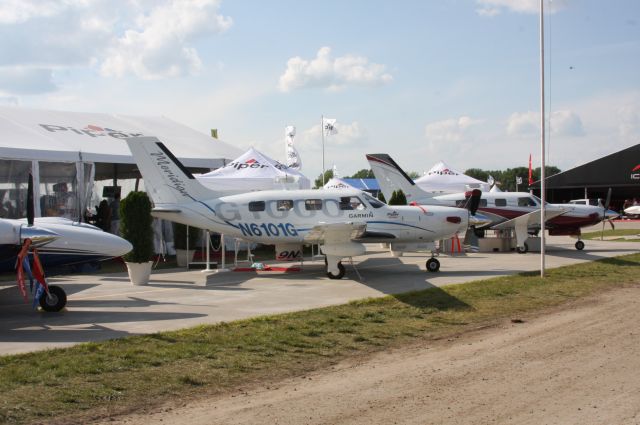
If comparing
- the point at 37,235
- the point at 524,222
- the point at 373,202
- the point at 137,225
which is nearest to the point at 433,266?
the point at 373,202

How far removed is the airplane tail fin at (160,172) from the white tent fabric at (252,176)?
3.72 meters

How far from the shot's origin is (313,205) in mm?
18328

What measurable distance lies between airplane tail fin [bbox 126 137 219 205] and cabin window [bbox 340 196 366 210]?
4064mm

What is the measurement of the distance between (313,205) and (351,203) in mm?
1020

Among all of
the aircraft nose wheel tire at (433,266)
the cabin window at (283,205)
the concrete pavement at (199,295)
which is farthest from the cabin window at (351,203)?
the aircraft nose wheel tire at (433,266)

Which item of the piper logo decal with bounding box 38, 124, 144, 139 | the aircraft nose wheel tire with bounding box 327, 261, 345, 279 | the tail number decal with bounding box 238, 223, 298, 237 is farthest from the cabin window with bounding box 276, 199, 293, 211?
the piper logo decal with bounding box 38, 124, 144, 139

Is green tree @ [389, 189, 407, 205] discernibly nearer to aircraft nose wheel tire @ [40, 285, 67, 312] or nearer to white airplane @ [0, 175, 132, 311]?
white airplane @ [0, 175, 132, 311]

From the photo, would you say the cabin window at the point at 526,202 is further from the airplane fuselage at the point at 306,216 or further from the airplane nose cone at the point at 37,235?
the airplane nose cone at the point at 37,235

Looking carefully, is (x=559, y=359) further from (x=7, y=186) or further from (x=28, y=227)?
(x=7, y=186)

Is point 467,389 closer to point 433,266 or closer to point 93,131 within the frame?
point 433,266

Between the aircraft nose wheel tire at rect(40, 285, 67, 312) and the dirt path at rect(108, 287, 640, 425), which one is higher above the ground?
the aircraft nose wheel tire at rect(40, 285, 67, 312)

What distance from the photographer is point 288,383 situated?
738 cm

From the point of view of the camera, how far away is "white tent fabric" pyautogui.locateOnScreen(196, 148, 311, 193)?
22312mm

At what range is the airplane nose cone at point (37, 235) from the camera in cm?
1088
